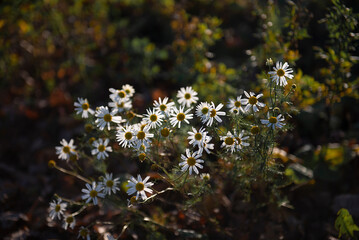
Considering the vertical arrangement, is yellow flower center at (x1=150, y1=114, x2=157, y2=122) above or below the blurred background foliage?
below

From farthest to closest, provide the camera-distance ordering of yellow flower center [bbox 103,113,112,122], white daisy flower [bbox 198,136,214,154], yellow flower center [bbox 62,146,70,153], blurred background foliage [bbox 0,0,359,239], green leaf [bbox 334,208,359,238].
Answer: blurred background foliage [bbox 0,0,359,239]
yellow flower center [bbox 62,146,70,153]
yellow flower center [bbox 103,113,112,122]
green leaf [bbox 334,208,359,238]
white daisy flower [bbox 198,136,214,154]

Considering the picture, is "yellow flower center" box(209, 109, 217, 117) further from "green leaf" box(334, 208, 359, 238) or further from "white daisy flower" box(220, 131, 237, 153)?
"green leaf" box(334, 208, 359, 238)

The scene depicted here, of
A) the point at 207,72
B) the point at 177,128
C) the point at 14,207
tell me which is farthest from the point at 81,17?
the point at 177,128

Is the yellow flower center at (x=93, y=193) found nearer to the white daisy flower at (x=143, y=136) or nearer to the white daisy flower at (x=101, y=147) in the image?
the white daisy flower at (x=101, y=147)

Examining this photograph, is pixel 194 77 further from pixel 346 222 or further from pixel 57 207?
pixel 346 222

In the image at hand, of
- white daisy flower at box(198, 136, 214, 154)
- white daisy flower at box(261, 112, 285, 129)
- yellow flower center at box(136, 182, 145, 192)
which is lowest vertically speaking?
yellow flower center at box(136, 182, 145, 192)

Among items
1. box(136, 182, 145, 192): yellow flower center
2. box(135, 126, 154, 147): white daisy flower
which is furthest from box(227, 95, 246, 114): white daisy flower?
box(136, 182, 145, 192): yellow flower center

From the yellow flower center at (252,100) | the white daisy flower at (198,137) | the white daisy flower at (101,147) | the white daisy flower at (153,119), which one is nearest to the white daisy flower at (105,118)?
the white daisy flower at (101,147)

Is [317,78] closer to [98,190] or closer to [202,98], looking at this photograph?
[202,98]
